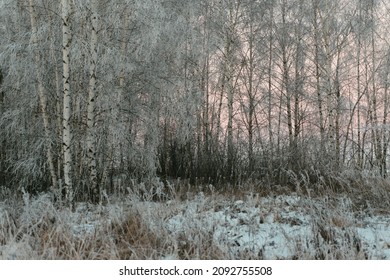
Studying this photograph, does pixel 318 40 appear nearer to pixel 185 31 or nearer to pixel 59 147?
pixel 185 31

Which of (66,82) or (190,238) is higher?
(66,82)

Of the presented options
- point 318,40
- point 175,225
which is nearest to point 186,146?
point 318,40

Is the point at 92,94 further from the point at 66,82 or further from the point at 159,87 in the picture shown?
the point at 159,87

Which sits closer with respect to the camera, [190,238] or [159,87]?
[190,238]

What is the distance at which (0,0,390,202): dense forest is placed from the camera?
8.87m

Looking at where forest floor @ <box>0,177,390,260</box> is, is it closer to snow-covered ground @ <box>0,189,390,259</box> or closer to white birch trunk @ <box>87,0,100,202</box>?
snow-covered ground @ <box>0,189,390,259</box>

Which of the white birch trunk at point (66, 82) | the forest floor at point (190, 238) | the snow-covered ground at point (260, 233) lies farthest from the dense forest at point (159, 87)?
the forest floor at point (190, 238)

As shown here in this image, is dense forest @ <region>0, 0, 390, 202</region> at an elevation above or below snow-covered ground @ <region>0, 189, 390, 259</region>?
above

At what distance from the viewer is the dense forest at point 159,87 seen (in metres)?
8.87

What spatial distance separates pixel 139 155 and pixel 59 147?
1.92m

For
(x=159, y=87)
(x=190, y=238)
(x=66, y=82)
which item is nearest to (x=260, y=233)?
(x=190, y=238)

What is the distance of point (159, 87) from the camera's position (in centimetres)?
1072

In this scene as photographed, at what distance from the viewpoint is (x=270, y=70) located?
1480 cm

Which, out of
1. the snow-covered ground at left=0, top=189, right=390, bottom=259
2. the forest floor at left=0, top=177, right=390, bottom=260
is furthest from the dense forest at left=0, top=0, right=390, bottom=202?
the forest floor at left=0, top=177, right=390, bottom=260
